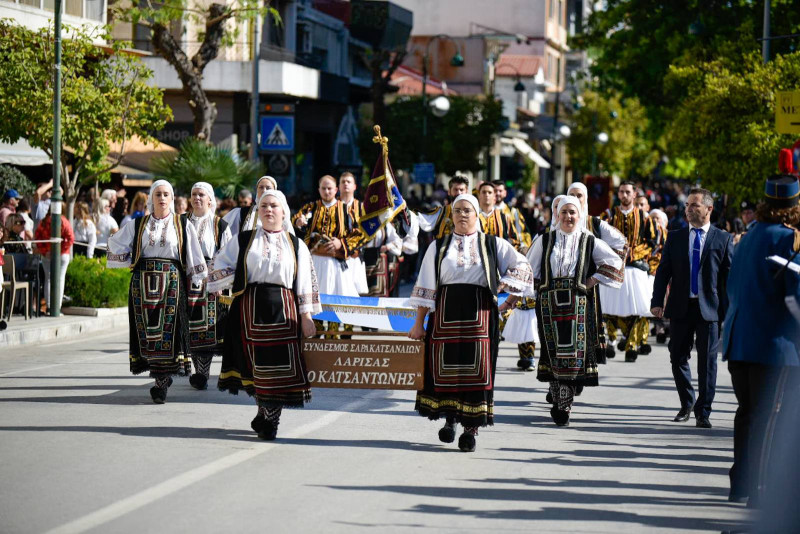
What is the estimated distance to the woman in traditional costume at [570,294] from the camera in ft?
37.6

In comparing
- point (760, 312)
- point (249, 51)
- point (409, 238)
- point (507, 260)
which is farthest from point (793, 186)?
point (249, 51)

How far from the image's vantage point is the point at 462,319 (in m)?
10.1

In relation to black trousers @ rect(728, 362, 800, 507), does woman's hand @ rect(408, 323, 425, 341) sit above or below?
above

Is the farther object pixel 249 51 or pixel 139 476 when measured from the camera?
pixel 249 51

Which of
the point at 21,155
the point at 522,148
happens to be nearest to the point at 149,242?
the point at 21,155

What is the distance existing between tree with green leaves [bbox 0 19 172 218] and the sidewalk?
3270 millimetres

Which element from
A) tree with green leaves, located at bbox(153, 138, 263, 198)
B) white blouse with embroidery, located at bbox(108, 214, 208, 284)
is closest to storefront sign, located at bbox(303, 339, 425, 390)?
white blouse with embroidery, located at bbox(108, 214, 208, 284)

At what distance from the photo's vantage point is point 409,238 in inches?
634

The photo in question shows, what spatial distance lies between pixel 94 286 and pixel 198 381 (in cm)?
779

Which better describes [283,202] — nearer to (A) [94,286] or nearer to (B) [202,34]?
(A) [94,286]

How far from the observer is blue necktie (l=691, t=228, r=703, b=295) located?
38.3 ft

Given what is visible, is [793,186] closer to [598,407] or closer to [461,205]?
[461,205]

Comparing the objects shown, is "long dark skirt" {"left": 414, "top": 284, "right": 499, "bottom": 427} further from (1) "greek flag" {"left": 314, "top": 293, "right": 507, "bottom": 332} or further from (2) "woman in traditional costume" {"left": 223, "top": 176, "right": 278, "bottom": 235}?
(2) "woman in traditional costume" {"left": 223, "top": 176, "right": 278, "bottom": 235}

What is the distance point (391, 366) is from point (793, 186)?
369 centimetres
